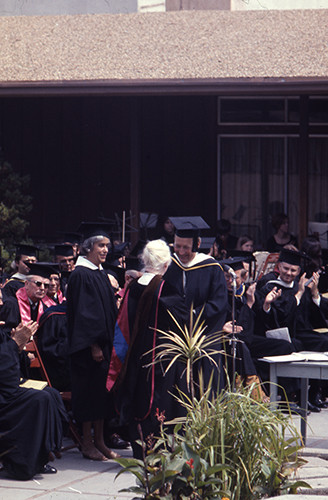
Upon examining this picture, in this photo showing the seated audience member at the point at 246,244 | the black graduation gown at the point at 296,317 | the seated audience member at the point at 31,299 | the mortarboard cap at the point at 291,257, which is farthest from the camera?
the seated audience member at the point at 246,244

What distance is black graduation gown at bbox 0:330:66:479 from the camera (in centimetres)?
702

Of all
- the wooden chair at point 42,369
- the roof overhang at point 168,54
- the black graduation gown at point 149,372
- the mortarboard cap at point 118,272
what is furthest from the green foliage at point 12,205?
the black graduation gown at point 149,372

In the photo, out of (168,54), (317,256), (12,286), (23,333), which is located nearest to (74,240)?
(12,286)

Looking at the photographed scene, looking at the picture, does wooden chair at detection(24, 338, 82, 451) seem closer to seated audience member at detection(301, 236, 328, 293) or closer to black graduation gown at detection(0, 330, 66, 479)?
black graduation gown at detection(0, 330, 66, 479)

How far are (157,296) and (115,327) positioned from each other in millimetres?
505

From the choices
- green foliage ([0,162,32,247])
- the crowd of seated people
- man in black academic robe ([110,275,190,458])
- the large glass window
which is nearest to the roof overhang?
green foliage ([0,162,32,247])

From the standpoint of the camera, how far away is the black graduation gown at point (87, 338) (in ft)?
25.4

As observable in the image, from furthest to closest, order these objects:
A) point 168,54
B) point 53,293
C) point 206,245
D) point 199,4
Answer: point 199,4, point 168,54, point 206,245, point 53,293

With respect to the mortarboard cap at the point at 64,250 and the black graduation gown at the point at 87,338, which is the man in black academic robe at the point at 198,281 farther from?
the mortarboard cap at the point at 64,250

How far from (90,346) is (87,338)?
0.09 meters

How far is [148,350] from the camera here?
717cm

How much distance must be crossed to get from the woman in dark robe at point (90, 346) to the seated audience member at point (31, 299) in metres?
0.60

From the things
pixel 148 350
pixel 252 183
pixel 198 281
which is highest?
pixel 252 183

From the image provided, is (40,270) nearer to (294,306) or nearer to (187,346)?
(187,346)
